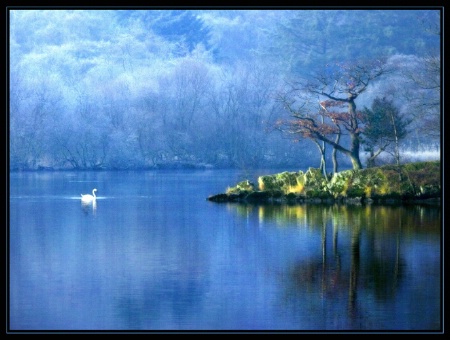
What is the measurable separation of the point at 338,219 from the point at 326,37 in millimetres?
43531

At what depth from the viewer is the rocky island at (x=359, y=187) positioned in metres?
24.2

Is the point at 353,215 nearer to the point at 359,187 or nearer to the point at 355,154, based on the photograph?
the point at 359,187

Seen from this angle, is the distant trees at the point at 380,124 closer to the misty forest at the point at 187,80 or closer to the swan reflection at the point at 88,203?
the swan reflection at the point at 88,203

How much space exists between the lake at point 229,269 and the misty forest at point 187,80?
28.6 m

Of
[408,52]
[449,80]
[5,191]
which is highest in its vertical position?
[408,52]

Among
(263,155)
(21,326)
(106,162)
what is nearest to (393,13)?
(263,155)

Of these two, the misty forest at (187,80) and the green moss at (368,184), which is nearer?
the green moss at (368,184)

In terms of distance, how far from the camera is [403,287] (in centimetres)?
1265

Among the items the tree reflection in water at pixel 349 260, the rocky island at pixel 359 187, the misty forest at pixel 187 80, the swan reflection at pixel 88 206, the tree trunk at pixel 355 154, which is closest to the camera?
the tree reflection in water at pixel 349 260

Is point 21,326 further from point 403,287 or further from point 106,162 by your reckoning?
point 106,162

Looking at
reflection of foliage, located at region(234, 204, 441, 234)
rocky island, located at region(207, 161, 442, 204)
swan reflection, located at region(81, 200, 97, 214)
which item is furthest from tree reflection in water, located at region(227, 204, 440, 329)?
swan reflection, located at region(81, 200, 97, 214)

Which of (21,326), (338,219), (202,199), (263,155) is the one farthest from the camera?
(263,155)

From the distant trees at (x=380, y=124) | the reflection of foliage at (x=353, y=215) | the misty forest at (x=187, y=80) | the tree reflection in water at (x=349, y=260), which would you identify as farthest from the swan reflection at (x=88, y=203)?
the misty forest at (x=187, y=80)

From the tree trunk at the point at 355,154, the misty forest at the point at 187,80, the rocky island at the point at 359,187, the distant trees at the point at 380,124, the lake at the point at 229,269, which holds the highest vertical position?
the misty forest at the point at 187,80
